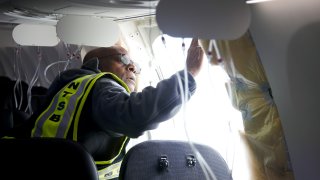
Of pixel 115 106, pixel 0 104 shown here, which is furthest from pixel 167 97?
pixel 0 104

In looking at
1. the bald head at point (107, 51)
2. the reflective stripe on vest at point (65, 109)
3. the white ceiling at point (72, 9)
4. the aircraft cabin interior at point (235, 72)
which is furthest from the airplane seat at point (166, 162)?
the bald head at point (107, 51)

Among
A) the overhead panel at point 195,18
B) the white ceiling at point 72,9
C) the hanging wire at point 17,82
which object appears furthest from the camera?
the hanging wire at point 17,82

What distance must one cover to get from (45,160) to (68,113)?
0.39 m

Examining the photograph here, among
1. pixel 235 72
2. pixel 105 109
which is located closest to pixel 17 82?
pixel 105 109

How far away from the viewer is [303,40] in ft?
4.12

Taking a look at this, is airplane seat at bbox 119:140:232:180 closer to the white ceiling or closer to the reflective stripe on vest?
the reflective stripe on vest

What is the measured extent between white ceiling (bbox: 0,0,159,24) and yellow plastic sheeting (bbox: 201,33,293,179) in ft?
1.21

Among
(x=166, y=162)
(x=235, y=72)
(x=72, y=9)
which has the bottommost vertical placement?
(x=166, y=162)

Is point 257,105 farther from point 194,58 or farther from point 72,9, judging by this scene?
point 72,9

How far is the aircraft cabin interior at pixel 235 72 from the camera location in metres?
0.87

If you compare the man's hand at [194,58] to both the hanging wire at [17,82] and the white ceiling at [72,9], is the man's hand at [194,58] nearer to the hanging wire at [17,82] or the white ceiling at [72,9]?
the white ceiling at [72,9]

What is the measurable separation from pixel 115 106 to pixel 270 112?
1.79ft

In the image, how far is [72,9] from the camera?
175 cm

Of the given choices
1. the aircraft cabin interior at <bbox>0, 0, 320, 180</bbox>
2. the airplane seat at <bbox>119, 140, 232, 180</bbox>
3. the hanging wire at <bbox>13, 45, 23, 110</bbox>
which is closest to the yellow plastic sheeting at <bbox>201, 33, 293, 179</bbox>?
the aircraft cabin interior at <bbox>0, 0, 320, 180</bbox>
